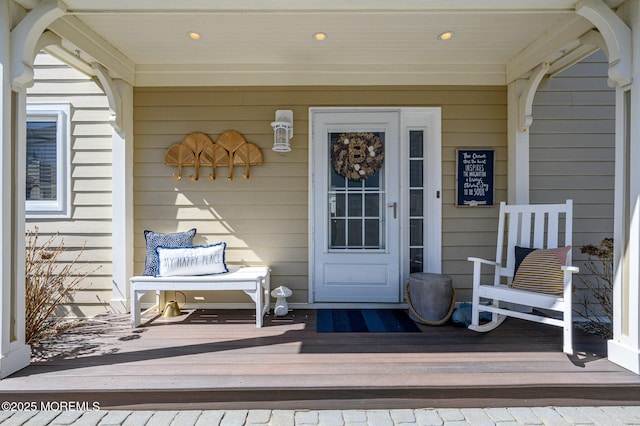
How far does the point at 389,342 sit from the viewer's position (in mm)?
2934

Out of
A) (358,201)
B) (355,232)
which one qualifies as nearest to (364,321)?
(355,232)

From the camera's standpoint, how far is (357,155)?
3912 millimetres

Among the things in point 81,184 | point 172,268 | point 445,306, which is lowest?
point 445,306

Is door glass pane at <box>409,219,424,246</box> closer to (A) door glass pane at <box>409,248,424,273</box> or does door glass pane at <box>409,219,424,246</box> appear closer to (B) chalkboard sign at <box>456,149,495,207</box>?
(A) door glass pane at <box>409,248,424,273</box>

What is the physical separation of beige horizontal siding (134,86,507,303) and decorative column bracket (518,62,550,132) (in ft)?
0.71

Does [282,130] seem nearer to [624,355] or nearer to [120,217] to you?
[120,217]

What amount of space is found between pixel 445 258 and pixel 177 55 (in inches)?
130

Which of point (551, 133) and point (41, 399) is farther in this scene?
point (551, 133)

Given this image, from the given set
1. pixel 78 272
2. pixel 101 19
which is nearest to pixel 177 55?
pixel 101 19

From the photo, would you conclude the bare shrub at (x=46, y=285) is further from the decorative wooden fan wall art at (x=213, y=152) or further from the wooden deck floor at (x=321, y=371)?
the decorative wooden fan wall art at (x=213, y=152)

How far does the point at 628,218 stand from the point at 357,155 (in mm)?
2259

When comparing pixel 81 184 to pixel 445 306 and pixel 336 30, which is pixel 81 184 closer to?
pixel 336 30

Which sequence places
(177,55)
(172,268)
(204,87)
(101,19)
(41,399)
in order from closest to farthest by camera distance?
(41,399) → (101,19) → (172,268) → (177,55) → (204,87)

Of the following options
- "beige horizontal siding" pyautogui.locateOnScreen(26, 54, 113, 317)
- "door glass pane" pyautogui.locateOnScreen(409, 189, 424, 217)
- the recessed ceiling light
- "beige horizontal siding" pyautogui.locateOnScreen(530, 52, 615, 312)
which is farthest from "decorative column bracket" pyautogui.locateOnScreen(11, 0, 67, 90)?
"beige horizontal siding" pyautogui.locateOnScreen(530, 52, 615, 312)
